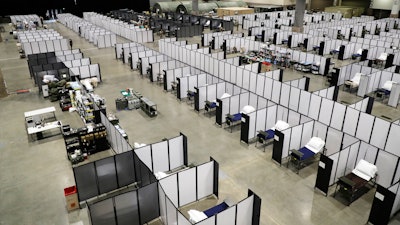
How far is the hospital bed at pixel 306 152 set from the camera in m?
13.4

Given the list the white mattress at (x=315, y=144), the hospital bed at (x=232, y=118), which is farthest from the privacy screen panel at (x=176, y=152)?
the white mattress at (x=315, y=144)

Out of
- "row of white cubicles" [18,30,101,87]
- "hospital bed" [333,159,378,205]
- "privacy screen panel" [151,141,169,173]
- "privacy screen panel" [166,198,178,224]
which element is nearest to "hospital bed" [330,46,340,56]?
"hospital bed" [333,159,378,205]

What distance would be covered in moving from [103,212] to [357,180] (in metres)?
9.47

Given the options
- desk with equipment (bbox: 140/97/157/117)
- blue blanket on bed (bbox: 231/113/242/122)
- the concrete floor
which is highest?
blue blanket on bed (bbox: 231/113/242/122)

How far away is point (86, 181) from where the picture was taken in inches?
458

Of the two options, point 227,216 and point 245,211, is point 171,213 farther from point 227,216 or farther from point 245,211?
point 245,211

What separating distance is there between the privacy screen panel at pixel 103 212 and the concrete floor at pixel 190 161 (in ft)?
5.48

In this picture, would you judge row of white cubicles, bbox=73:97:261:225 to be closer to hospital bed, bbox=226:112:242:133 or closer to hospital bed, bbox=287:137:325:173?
hospital bed, bbox=287:137:325:173

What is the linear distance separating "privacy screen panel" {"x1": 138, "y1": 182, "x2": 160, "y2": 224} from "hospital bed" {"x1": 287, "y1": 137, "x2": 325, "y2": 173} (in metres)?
6.50

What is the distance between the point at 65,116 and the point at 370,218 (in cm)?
1719

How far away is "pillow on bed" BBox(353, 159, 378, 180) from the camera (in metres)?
11.9

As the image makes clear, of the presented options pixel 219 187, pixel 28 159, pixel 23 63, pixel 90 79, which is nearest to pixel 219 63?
pixel 90 79

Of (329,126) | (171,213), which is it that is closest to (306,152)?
(329,126)

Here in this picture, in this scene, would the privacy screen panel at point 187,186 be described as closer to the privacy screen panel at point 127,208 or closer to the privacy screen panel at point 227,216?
the privacy screen panel at point 127,208
